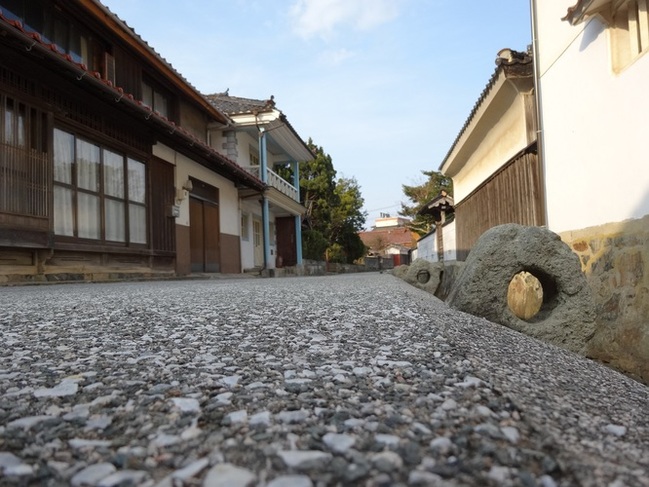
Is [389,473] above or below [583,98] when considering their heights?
below

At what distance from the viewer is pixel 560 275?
3.09m

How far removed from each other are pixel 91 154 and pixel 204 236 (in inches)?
160

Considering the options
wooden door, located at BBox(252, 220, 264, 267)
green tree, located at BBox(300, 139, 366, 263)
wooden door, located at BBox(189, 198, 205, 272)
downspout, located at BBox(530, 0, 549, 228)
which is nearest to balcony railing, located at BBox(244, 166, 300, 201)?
wooden door, located at BBox(252, 220, 264, 267)

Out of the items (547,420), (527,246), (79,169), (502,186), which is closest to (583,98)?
(502,186)

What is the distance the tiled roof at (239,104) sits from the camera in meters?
11.7

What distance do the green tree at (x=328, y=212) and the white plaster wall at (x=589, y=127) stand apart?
14090 millimetres

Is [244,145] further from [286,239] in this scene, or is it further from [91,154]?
[91,154]

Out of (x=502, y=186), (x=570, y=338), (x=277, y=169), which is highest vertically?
(x=277, y=169)

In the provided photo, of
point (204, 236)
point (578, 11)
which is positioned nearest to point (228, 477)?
point (578, 11)

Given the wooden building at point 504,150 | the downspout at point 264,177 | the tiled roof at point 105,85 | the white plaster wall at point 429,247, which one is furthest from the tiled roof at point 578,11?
the white plaster wall at point 429,247

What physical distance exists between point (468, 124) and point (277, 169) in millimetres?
11929

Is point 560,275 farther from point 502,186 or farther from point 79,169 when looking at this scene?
point 79,169

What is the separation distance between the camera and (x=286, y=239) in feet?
55.8

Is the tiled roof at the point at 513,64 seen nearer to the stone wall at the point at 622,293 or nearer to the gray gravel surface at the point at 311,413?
the stone wall at the point at 622,293
